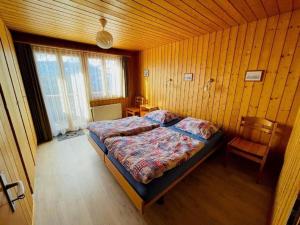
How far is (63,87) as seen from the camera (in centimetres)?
340

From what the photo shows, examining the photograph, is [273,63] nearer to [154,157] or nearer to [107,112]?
[154,157]

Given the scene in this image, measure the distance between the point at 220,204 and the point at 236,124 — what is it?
147 cm

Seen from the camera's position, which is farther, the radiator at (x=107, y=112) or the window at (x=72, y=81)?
the radiator at (x=107, y=112)

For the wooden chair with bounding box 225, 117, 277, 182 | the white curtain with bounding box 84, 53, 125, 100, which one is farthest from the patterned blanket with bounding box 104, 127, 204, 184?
the white curtain with bounding box 84, 53, 125, 100

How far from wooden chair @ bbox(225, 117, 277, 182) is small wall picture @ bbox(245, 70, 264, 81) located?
667 mm

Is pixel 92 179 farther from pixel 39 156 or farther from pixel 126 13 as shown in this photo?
pixel 126 13

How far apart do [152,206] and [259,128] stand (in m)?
2.12

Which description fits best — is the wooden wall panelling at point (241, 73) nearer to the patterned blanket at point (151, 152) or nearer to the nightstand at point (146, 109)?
the patterned blanket at point (151, 152)

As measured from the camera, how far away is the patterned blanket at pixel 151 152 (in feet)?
4.83

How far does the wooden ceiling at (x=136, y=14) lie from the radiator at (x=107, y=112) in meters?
2.08

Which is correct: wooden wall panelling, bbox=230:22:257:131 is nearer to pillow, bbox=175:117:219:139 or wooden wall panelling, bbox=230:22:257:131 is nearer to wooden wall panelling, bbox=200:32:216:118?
pillow, bbox=175:117:219:139

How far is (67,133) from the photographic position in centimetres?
366

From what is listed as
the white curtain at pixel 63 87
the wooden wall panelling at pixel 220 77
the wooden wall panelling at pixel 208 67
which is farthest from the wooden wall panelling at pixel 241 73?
the white curtain at pixel 63 87

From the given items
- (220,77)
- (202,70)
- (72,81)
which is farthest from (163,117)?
(72,81)
